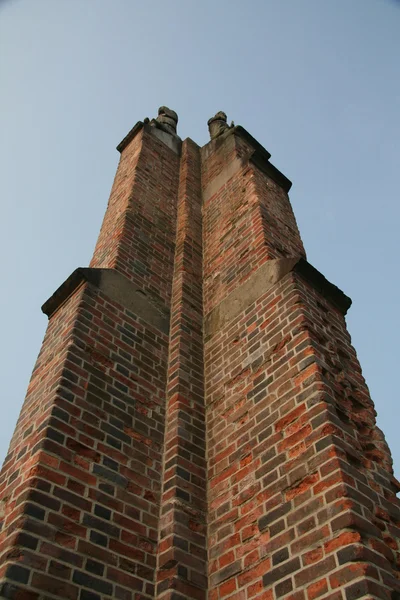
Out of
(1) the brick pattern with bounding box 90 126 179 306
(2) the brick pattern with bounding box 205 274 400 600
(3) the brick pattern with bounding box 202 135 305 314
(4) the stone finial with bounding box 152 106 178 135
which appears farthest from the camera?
(4) the stone finial with bounding box 152 106 178 135

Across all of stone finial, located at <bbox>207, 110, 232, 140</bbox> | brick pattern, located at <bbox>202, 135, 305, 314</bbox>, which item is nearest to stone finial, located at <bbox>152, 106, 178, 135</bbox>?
stone finial, located at <bbox>207, 110, 232, 140</bbox>

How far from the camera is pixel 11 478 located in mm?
3234

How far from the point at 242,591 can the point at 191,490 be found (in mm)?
837

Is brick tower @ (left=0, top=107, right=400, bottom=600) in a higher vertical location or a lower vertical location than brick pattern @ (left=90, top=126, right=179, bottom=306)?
lower

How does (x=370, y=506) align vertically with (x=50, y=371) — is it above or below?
below

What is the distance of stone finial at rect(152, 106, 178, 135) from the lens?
32.1ft

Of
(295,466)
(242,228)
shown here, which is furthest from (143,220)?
(295,466)

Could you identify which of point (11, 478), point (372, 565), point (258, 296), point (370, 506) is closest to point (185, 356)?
point (258, 296)

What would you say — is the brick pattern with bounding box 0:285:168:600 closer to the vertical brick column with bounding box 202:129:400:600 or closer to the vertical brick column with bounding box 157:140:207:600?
the vertical brick column with bounding box 157:140:207:600

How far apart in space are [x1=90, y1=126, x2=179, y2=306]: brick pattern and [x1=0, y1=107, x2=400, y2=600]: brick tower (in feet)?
0.21

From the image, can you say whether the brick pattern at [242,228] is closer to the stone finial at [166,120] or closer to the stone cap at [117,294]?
the stone cap at [117,294]

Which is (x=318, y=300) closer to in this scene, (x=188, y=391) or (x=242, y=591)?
(x=188, y=391)

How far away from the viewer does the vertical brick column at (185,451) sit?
3.14m

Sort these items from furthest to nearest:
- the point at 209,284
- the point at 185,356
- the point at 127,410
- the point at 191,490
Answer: the point at 209,284 < the point at 185,356 < the point at 127,410 < the point at 191,490
